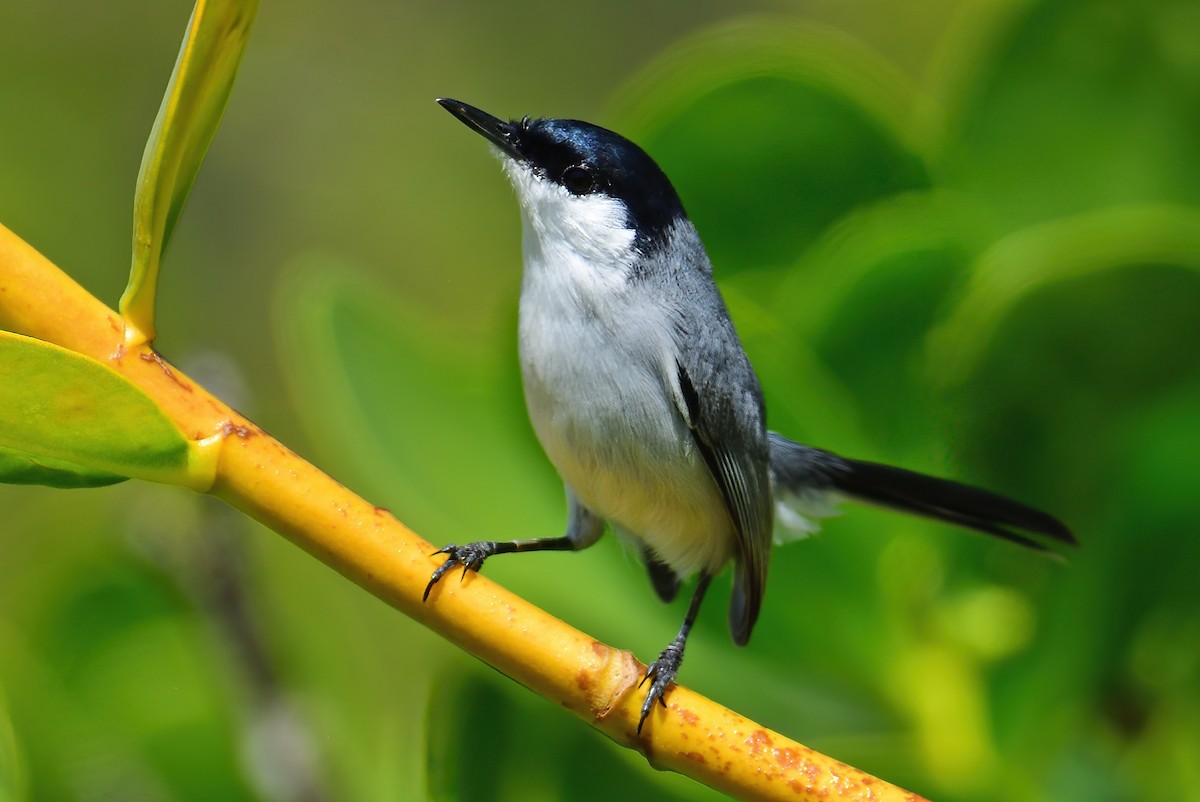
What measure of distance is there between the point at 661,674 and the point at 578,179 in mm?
689

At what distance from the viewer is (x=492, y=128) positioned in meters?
1.49

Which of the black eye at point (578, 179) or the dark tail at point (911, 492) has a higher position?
the black eye at point (578, 179)

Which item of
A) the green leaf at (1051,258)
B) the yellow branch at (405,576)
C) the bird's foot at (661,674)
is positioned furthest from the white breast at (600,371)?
the yellow branch at (405,576)

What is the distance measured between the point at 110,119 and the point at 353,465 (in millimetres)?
2157

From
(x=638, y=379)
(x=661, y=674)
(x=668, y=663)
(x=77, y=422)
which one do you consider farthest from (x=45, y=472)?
(x=638, y=379)

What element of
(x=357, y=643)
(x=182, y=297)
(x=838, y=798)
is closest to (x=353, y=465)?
(x=838, y=798)

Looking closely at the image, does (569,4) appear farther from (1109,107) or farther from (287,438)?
(1109,107)

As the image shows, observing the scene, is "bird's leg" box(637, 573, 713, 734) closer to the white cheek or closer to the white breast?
the white breast

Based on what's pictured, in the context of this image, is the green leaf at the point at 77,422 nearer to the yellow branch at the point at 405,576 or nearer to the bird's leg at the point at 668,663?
the yellow branch at the point at 405,576

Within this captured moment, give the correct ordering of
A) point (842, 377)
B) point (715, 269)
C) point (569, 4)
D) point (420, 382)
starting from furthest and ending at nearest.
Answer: point (569, 4), point (420, 382), point (715, 269), point (842, 377)

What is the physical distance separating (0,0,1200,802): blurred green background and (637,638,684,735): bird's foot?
4 centimetres

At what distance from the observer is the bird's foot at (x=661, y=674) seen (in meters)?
0.88

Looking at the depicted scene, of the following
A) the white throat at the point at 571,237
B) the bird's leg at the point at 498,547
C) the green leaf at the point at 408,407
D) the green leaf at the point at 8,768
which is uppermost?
the white throat at the point at 571,237

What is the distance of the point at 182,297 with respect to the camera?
2.87m
